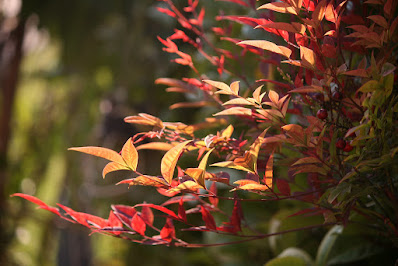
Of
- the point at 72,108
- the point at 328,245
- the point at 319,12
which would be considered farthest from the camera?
the point at 72,108

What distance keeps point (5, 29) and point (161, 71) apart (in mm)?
655

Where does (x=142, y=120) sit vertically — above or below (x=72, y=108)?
above

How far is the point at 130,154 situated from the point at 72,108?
1673 mm

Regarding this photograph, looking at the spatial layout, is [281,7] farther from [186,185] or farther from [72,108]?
[72,108]

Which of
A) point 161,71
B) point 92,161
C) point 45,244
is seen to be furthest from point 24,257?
point 161,71

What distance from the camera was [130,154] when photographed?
256mm

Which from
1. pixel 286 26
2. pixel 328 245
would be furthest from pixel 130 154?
pixel 328 245

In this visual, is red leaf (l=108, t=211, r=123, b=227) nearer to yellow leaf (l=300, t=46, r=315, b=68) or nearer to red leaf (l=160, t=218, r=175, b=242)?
red leaf (l=160, t=218, r=175, b=242)

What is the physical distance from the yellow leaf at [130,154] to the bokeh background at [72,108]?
95 centimetres

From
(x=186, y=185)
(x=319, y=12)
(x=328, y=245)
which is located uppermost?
(x=319, y=12)

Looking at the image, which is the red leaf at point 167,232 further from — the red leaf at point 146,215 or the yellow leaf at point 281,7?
the yellow leaf at point 281,7

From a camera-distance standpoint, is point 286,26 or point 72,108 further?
point 72,108

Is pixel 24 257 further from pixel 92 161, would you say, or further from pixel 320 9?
pixel 320 9

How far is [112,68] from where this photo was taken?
5.48ft
